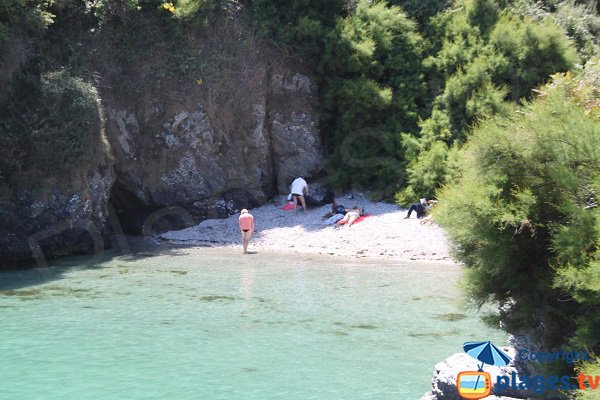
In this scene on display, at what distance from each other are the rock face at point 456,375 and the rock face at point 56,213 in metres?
12.2

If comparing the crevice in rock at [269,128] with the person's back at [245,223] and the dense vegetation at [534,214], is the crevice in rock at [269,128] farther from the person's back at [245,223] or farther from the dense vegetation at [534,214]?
the dense vegetation at [534,214]

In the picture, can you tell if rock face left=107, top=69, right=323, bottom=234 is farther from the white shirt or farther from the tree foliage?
the tree foliage

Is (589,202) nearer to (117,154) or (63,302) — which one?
(63,302)

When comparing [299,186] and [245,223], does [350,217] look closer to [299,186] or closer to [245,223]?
[299,186]

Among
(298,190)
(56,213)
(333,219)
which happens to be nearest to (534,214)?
(333,219)

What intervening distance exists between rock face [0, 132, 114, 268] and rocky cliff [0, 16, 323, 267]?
0.19 feet

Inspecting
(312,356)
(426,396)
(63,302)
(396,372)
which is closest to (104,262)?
(63,302)

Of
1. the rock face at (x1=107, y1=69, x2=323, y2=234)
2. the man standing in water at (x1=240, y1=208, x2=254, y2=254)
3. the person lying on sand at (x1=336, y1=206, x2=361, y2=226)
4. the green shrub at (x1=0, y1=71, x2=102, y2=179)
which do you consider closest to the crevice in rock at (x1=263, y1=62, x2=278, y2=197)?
the rock face at (x1=107, y1=69, x2=323, y2=234)

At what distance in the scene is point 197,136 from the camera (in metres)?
21.4

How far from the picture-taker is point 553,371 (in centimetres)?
702

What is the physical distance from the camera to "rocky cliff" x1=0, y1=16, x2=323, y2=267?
20234 millimetres

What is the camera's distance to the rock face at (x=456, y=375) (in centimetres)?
727

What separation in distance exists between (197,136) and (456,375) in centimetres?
1524

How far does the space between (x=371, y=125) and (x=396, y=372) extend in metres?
14.0
